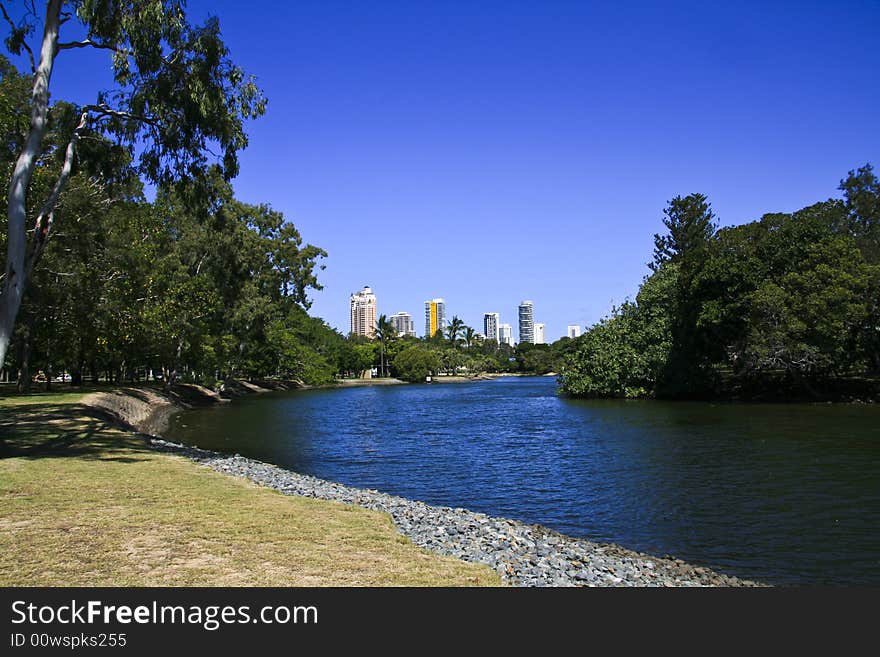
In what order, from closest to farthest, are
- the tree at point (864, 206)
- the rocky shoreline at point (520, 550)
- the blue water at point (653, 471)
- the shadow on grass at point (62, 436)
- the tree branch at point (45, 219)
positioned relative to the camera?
the rocky shoreline at point (520, 550), the blue water at point (653, 471), the tree branch at point (45, 219), the shadow on grass at point (62, 436), the tree at point (864, 206)

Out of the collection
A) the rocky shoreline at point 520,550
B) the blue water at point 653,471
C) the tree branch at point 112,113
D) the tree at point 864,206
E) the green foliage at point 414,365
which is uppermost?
the tree at point 864,206

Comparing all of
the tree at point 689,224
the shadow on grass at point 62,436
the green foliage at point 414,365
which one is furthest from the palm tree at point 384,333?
the shadow on grass at point 62,436

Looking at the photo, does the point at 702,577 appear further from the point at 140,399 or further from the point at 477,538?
the point at 140,399

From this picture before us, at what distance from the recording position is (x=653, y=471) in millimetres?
20312

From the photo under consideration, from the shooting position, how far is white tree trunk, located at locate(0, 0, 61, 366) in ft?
42.7

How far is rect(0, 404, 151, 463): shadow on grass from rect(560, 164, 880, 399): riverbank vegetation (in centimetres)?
4113

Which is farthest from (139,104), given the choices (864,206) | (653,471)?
(864,206)

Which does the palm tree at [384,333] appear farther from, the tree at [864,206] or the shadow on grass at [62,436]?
the shadow on grass at [62,436]

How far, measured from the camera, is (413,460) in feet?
77.5

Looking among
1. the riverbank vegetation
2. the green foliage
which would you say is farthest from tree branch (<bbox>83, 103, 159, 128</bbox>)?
the green foliage

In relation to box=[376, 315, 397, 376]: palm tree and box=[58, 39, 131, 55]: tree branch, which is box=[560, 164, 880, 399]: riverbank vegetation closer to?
box=[58, 39, 131, 55]: tree branch

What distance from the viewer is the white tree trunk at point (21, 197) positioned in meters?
13.0

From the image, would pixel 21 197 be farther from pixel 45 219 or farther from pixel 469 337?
pixel 469 337

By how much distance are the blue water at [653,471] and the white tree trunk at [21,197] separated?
32.5ft
